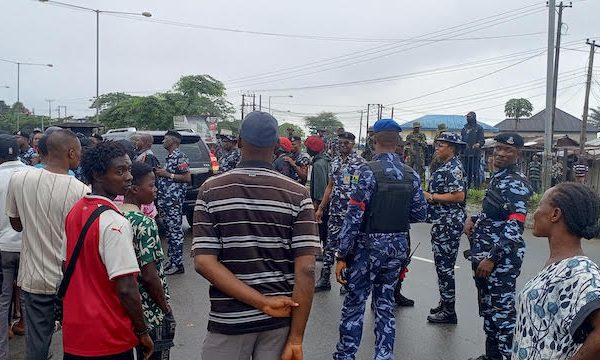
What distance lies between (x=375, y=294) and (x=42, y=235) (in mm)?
2497

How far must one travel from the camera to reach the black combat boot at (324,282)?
6.68 metres

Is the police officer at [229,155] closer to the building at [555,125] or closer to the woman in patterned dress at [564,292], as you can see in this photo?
the woman in patterned dress at [564,292]

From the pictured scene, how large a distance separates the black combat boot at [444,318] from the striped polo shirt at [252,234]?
3451 millimetres

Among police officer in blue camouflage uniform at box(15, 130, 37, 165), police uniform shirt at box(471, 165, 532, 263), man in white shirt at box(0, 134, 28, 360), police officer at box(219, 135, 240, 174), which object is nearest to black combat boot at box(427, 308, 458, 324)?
police uniform shirt at box(471, 165, 532, 263)

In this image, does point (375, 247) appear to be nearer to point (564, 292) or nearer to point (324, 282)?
point (564, 292)

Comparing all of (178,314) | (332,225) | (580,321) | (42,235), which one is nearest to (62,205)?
(42,235)

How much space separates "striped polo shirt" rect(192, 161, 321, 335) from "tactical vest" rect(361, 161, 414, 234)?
5.86 ft

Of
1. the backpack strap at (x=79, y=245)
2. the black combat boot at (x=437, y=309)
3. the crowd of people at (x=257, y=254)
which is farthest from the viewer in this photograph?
the black combat boot at (x=437, y=309)

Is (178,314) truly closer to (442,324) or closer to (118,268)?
(442,324)

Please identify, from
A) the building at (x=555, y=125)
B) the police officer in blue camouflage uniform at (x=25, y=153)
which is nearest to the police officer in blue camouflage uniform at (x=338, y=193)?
the police officer in blue camouflage uniform at (x=25, y=153)

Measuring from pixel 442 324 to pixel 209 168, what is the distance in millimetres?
5650

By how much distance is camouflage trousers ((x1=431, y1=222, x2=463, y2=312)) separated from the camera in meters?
5.36

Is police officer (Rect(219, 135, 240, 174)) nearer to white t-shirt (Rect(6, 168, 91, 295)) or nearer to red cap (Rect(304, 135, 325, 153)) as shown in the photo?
red cap (Rect(304, 135, 325, 153))

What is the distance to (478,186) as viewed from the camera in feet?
56.0
